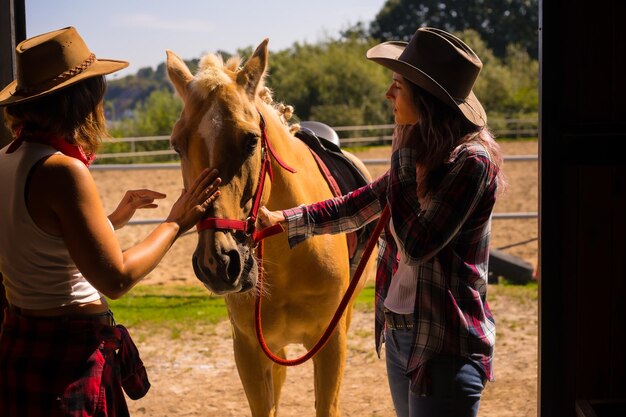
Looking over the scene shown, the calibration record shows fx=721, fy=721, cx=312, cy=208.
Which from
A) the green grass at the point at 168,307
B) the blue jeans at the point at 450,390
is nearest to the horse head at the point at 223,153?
the blue jeans at the point at 450,390

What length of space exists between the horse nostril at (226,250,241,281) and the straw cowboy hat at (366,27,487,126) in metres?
0.80

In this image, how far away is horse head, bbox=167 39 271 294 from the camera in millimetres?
2361

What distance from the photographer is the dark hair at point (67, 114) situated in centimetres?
182

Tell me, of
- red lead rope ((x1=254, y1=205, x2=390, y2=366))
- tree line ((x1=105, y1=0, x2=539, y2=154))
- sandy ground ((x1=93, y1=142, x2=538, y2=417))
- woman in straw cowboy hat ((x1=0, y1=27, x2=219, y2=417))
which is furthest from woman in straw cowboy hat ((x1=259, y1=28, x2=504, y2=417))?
tree line ((x1=105, y1=0, x2=539, y2=154))

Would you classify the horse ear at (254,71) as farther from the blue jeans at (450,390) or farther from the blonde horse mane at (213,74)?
the blue jeans at (450,390)

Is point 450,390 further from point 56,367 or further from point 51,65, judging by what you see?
point 51,65

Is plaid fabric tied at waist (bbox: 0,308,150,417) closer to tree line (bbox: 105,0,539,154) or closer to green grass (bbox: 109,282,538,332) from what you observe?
green grass (bbox: 109,282,538,332)

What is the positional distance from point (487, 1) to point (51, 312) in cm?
5362

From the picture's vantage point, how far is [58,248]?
5.90ft
